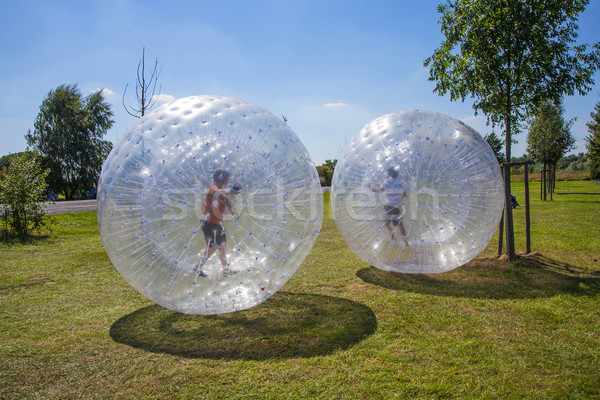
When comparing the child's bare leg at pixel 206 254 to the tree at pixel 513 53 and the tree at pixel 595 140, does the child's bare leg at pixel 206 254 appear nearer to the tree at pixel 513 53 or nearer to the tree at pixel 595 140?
the tree at pixel 513 53

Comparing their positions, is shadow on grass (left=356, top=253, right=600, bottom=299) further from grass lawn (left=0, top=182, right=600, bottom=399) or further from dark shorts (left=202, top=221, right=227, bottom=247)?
dark shorts (left=202, top=221, right=227, bottom=247)

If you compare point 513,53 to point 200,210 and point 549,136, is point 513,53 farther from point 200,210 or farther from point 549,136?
point 549,136

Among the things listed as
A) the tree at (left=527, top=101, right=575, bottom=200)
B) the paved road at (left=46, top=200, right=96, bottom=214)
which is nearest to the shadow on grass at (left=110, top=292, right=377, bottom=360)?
the paved road at (left=46, top=200, right=96, bottom=214)

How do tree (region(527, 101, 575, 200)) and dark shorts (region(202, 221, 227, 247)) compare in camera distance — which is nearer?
dark shorts (region(202, 221, 227, 247))

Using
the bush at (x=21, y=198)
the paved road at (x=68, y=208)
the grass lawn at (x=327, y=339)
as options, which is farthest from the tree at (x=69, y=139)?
the grass lawn at (x=327, y=339)

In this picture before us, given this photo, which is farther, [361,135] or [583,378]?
[361,135]

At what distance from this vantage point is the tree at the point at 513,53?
6.79m

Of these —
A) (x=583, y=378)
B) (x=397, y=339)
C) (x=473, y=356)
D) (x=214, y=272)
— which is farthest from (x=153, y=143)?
(x=583, y=378)

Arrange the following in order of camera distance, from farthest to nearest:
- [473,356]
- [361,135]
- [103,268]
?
[103,268] → [361,135] → [473,356]

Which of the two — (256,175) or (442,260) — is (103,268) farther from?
(442,260)

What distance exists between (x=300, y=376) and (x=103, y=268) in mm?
5422

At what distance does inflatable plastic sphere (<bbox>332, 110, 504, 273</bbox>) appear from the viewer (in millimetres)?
5457

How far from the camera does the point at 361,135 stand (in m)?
6.29

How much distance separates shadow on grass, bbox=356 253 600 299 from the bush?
382 inches
